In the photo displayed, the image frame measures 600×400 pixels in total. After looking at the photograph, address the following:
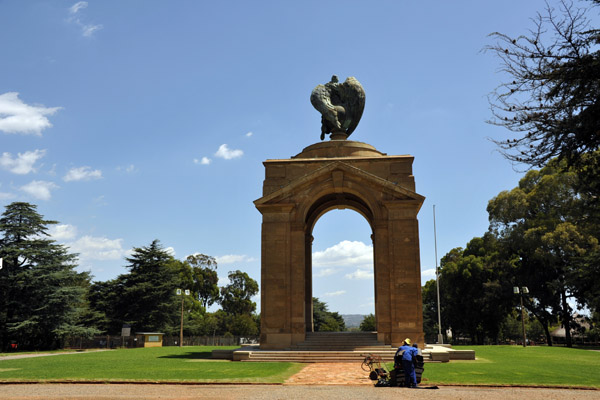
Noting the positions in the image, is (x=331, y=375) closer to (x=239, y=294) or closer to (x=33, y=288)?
(x=33, y=288)

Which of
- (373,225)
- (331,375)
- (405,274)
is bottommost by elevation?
(331,375)

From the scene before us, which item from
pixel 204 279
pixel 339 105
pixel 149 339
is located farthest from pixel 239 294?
pixel 339 105

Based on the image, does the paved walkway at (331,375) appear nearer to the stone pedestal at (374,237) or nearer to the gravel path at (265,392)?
the gravel path at (265,392)

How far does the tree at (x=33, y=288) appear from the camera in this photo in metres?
40.4

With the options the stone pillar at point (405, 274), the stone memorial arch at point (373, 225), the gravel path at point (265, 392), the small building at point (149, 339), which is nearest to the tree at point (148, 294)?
the small building at point (149, 339)

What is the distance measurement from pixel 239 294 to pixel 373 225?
218 feet

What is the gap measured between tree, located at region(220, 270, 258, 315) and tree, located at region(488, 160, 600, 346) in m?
51.7

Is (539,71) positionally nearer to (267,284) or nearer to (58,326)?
(267,284)

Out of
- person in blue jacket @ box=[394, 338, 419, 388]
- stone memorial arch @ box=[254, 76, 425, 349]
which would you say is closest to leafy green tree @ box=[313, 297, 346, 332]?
stone memorial arch @ box=[254, 76, 425, 349]

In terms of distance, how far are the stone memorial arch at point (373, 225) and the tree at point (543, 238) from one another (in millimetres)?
21867

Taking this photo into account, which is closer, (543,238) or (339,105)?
(339,105)

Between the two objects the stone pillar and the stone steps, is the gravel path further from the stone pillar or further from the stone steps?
the stone pillar

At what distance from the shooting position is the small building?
150 ft

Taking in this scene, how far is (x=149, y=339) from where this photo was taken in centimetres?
4572
